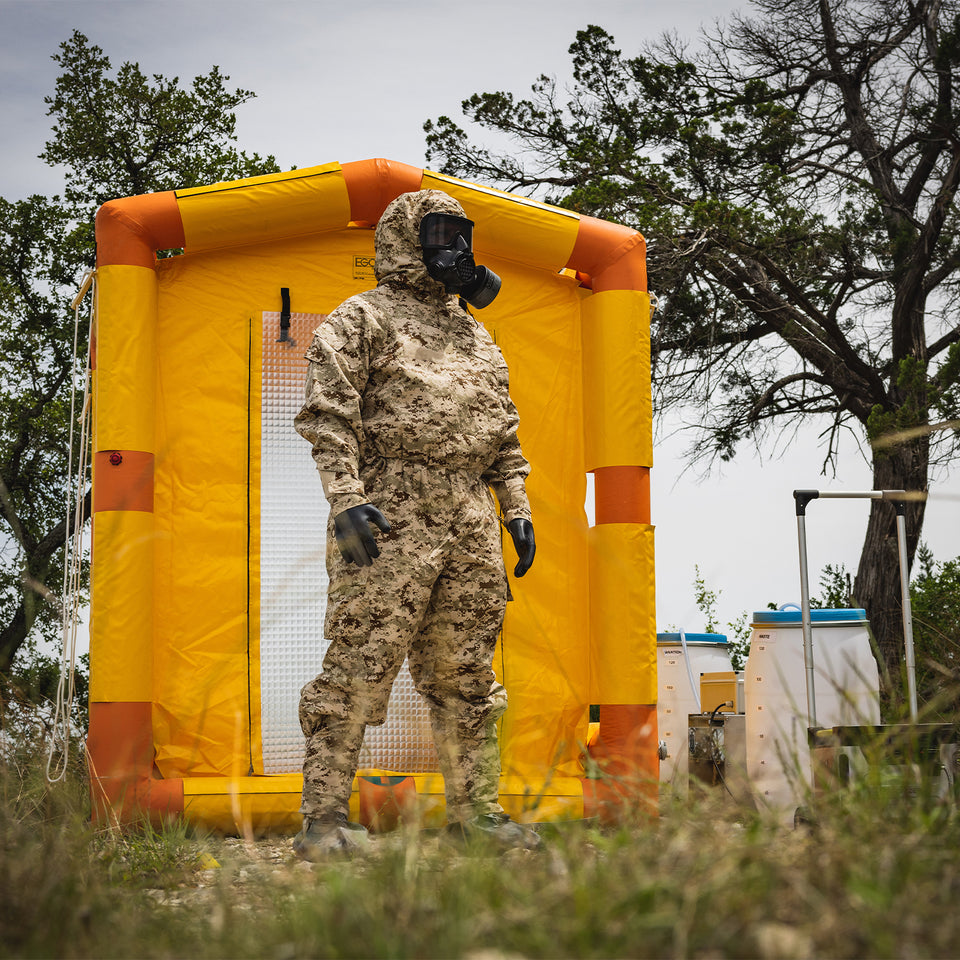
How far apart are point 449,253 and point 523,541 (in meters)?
0.90

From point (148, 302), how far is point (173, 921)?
8.86 feet

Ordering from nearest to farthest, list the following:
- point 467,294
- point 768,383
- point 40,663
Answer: point 467,294
point 40,663
point 768,383

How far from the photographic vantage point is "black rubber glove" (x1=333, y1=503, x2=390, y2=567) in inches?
116

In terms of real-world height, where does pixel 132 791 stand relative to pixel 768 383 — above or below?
below

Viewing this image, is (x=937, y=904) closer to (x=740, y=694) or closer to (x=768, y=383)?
(x=740, y=694)

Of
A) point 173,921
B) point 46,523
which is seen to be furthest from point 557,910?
point 46,523

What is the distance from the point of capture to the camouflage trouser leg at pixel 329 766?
3.09 m

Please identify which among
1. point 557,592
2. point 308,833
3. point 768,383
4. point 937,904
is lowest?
point 308,833

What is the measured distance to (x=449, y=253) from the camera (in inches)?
134

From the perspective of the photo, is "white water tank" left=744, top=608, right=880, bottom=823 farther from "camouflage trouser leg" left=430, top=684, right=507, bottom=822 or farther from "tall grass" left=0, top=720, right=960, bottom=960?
"tall grass" left=0, top=720, right=960, bottom=960

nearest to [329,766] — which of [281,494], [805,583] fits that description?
[281,494]

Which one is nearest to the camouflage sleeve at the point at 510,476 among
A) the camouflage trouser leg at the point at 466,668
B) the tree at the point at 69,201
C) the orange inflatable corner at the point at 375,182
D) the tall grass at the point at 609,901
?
the camouflage trouser leg at the point at 466,668

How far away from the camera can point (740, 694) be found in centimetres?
525

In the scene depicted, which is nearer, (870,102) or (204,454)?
(204,454)
